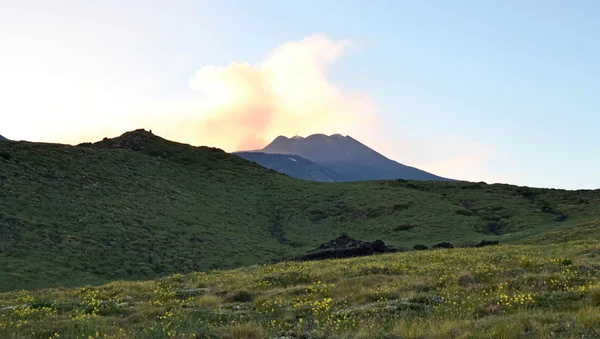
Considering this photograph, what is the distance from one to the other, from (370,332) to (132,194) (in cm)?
5732

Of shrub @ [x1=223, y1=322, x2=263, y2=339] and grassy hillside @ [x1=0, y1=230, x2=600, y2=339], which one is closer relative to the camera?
grassy hillside @ [x1=0, y1=230, x2=600, y2=339]

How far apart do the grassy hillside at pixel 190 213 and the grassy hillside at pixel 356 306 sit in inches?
729

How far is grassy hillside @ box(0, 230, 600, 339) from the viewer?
9.89 meters

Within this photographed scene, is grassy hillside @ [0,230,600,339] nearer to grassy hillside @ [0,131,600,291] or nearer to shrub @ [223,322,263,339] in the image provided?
shrub @ [223,322,263,339]

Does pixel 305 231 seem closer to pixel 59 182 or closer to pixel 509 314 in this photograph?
pixel 59 182

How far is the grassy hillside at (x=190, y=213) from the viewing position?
3954 cm

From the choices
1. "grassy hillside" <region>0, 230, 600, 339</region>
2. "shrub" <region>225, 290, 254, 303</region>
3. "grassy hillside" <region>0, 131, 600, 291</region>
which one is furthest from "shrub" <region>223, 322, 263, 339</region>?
"grassy hillside" <region>0, 131, 600, 291</region>

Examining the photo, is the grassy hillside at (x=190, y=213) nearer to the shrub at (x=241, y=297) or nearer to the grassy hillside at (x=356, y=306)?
the grassy hillside at (x=356, y=306)

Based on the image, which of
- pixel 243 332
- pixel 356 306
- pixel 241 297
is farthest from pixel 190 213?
pixel 243 332

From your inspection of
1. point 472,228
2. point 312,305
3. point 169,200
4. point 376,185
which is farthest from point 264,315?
point 376,185

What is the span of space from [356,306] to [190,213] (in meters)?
51.3

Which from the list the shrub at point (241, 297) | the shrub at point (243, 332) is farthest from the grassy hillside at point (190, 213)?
the shrub at point (243, 332)

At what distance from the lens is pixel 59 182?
56656mm

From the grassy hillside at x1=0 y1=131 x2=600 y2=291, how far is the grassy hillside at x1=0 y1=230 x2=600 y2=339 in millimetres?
18514
